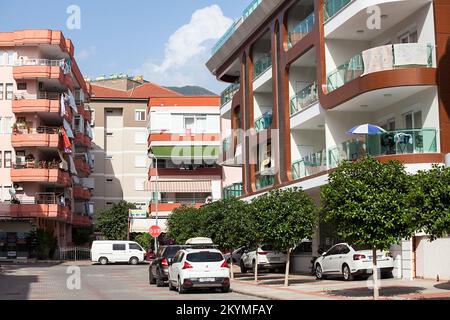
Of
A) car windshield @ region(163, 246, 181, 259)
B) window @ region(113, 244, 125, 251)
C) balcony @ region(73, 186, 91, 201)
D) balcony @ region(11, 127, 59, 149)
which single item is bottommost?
window @ region(113, 244, 125, 251)

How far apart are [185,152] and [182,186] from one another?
12.5 feet

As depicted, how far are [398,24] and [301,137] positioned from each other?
971cm

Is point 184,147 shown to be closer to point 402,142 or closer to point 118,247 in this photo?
point 118,247

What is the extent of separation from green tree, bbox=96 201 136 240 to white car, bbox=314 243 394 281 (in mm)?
52336

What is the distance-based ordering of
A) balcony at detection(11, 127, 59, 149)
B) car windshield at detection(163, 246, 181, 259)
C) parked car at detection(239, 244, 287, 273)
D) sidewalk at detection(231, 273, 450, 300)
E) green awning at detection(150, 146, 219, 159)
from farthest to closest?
green awning at detection(150, 146, 219, 159)
balcony at detection(11, 127, 59, 149)
parked car at detection(239, 244, 287, 273)
car windshield at detection(163, 246, 181, 259)
sidewalk at detection(231, 273, 450, 300)

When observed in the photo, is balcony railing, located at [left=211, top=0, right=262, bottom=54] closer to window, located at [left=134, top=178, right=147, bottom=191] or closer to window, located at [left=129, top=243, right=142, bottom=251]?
window, located at [left=129, top=243, right=142, bottom=251]

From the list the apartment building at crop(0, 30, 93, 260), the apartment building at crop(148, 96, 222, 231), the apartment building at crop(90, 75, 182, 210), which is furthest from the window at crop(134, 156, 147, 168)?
the apartment building at crop(0, 30, 93, 260)

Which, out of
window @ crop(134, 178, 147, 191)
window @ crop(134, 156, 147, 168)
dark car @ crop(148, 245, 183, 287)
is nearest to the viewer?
dark car @ crop(148, 245, 183, 287)

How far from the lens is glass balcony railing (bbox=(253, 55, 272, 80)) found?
138 feet

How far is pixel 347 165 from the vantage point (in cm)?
2161

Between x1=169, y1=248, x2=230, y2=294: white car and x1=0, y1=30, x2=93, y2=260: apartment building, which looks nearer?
x1=169, y1=248, x2=230, y2=294: white car

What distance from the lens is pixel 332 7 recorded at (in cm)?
3219
